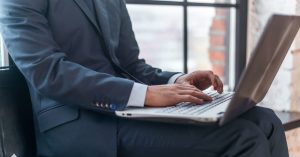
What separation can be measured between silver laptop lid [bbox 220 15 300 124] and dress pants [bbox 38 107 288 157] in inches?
2.0

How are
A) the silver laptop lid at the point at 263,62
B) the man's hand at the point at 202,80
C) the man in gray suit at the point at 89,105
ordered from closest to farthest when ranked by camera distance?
the silver laptop lid at the point at 263,62, the man in gray suit at the point at 89,105, the man's hand at the point at 202,80

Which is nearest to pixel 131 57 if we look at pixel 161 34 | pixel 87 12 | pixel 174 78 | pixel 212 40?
pixel 174 78

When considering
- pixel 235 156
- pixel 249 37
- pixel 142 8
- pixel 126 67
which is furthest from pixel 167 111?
pixel 249 37

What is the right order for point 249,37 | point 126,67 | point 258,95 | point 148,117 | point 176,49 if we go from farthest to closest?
point 249,37, point 176,49, point 126,67, point 258,95, point 148,117

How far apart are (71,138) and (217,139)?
0.34m

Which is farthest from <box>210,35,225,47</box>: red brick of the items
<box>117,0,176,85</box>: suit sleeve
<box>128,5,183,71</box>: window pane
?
<box>117,0,176,85</box>: suit sleeve

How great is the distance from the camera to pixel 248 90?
33.1 inches

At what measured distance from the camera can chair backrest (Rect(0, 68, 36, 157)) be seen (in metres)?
1.06

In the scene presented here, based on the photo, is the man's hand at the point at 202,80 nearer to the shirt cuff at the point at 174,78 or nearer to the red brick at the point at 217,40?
the shirt cuff at the point at 174,78

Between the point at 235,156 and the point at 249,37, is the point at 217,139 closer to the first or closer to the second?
the point at 235,156

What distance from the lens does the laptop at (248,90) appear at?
782 millimetres

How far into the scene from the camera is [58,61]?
93cm

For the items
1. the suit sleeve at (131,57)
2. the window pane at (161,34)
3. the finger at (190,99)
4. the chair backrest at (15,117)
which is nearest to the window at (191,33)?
the window pane at (161,34)

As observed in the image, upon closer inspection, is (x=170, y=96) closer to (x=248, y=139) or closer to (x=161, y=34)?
(x=248, y=139)
